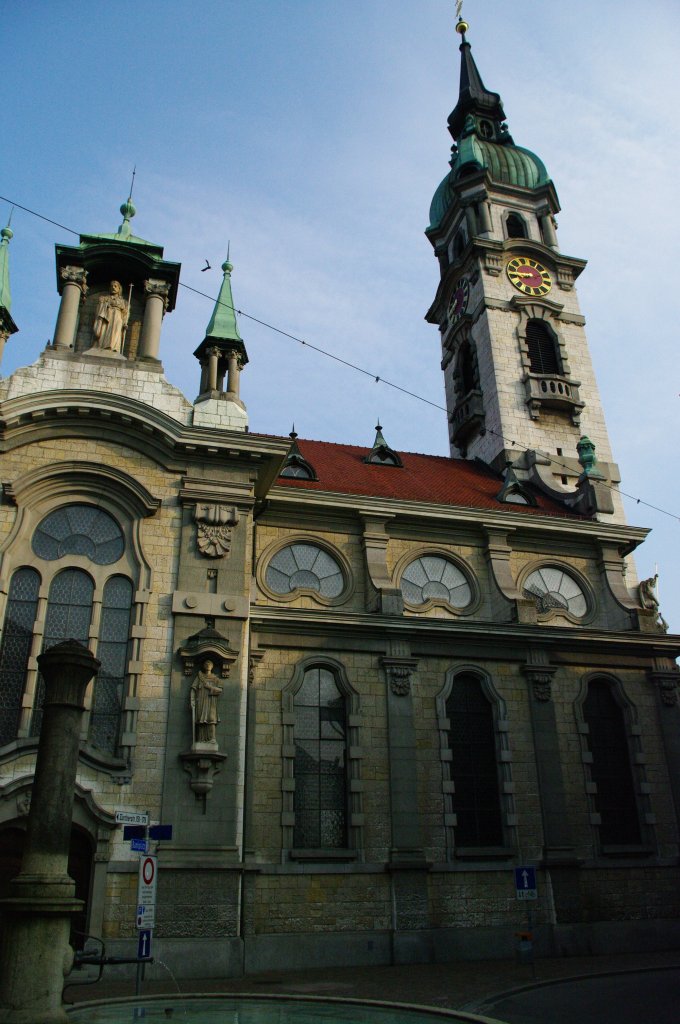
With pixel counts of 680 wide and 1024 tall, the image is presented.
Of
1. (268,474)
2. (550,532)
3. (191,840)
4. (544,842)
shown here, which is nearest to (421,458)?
(550,532)

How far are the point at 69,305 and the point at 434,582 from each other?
12.9 m

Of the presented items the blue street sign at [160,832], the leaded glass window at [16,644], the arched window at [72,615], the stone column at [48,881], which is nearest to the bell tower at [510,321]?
the arched window at [72,615]

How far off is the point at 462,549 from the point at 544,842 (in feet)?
27.7

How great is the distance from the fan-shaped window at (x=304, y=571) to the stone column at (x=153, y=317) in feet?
21.4

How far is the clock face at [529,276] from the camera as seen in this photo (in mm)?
36594

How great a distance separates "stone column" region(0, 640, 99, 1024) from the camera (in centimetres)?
891

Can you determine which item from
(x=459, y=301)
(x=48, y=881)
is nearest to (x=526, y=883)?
(x=48, y=881)

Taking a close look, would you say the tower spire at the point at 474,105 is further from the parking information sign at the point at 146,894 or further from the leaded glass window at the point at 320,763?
the parking information sign at the point at 146,894

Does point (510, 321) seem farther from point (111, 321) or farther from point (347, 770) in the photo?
point (347, 770)

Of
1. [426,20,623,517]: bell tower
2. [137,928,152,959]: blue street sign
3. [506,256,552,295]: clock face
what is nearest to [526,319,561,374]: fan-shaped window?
[426,20,623,517]: bell tower

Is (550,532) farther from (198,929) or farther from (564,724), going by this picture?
(198,929)

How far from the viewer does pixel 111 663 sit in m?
18.1

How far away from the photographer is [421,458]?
31266mm

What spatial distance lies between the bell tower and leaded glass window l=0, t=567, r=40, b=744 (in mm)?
19049
